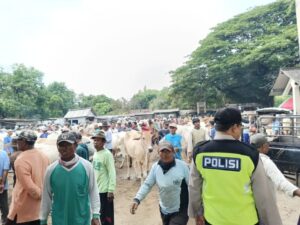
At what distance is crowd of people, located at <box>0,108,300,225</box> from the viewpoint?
237 centimetres

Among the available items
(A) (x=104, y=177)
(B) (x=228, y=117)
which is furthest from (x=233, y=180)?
(A) (x=104, y=177)

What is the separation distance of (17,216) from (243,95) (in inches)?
1231

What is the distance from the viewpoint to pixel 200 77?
108 ft

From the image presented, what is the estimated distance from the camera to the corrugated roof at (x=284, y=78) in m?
15.7

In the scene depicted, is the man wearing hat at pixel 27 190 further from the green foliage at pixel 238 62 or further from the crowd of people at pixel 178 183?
the green foliage at pixel 238 62

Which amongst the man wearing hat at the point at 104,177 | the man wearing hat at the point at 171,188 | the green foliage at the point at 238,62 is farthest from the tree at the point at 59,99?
the man wearing hat at the point at 171,188

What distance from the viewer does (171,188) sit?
3.72m

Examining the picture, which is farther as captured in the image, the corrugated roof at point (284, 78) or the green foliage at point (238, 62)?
the green foliage at point (238, 62)

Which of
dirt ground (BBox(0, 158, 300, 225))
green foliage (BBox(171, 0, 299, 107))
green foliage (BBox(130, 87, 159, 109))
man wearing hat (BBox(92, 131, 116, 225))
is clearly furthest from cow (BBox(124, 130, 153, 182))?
green foliage (BBox(130, 87, 159, 109))

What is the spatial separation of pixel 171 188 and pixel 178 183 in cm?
10

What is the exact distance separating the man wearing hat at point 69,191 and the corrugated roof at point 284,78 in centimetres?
1378

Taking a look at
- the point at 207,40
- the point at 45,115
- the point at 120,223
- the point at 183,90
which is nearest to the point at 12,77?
the point at 45,115

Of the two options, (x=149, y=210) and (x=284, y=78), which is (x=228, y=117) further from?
(x=284, y=78)

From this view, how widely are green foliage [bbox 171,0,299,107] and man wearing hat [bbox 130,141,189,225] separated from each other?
27488mm
